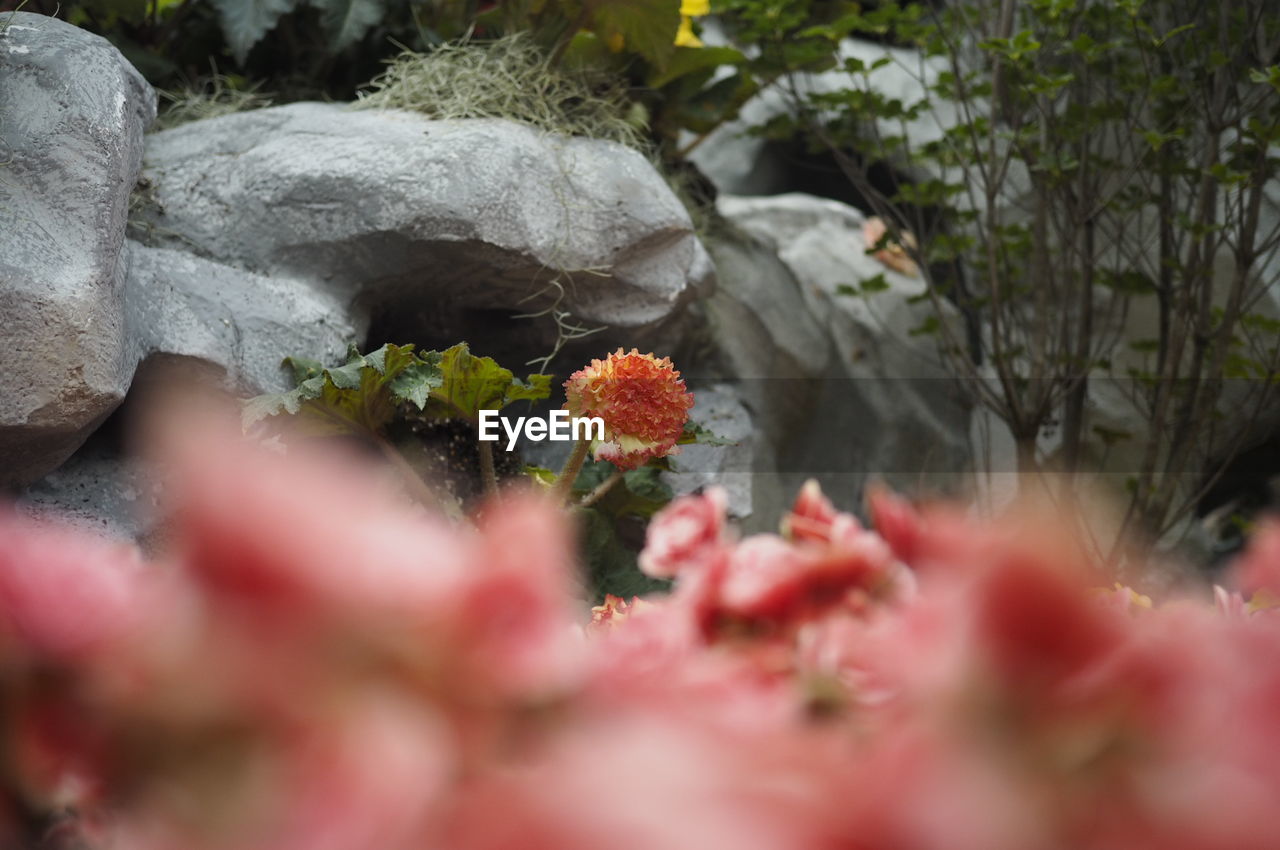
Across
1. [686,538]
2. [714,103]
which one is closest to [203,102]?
[714,103]

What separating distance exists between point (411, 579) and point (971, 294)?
9.50 ft

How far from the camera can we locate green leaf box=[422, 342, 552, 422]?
4.42 feet

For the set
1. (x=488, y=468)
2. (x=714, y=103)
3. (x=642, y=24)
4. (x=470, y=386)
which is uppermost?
(x=642, y=24)

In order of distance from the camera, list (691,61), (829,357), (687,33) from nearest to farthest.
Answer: (691,61)
(687,33)
(829,357)

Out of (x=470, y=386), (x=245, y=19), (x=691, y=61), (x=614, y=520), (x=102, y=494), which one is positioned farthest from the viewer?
(x=691, y=61)

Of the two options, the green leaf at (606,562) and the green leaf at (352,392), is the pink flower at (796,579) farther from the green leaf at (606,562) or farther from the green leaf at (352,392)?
the green leaf at (606,562)

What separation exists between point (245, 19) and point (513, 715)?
6.25ft

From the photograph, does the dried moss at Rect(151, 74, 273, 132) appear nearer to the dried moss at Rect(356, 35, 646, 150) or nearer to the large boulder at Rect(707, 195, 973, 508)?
the dried moss at Rect(356, 35, 646, 150)

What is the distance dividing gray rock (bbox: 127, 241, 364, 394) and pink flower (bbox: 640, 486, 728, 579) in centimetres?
119

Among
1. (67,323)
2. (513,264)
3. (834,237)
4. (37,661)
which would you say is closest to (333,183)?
(513,264)

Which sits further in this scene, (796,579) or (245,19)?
(245,19)

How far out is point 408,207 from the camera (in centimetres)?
152

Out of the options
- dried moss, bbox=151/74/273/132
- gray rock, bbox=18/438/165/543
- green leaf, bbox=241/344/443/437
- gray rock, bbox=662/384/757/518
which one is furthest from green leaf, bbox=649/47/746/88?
gray rock, bbox=18/438/165/543

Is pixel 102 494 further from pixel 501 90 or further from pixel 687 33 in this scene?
pixel 687 33
